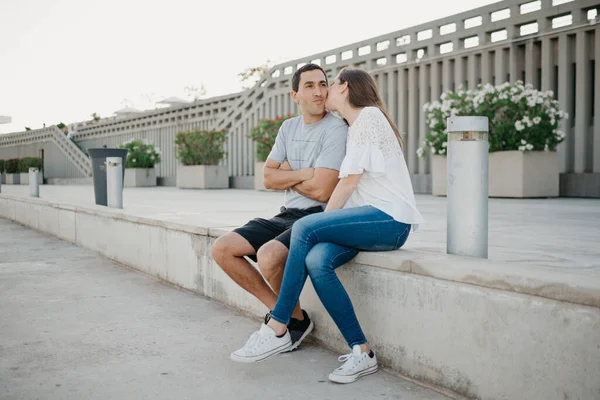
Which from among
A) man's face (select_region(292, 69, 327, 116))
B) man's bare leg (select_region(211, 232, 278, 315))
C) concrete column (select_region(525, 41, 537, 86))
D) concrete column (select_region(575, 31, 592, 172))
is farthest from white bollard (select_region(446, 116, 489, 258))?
concrete column (select_region(525, 41, 537, 86))

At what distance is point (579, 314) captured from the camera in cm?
201

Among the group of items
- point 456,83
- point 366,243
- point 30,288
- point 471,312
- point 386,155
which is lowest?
point 30,288

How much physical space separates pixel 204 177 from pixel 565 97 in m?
10.4

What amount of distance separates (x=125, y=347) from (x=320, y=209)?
51.1 inches

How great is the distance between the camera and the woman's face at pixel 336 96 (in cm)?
324

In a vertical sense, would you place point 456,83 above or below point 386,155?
above

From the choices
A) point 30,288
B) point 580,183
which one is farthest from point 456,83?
point 30,288

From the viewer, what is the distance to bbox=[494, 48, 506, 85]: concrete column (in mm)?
11141

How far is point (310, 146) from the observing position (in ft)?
11.6

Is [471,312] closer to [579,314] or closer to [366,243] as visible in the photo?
[579,314]

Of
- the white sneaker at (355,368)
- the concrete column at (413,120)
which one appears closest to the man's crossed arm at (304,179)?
the white sneaker at (355,368)

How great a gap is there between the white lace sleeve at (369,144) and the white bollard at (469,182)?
1.00 ft

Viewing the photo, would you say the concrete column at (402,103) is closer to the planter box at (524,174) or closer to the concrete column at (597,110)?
the planter box at (524,174)

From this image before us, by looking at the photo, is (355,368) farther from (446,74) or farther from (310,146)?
(446,74)
